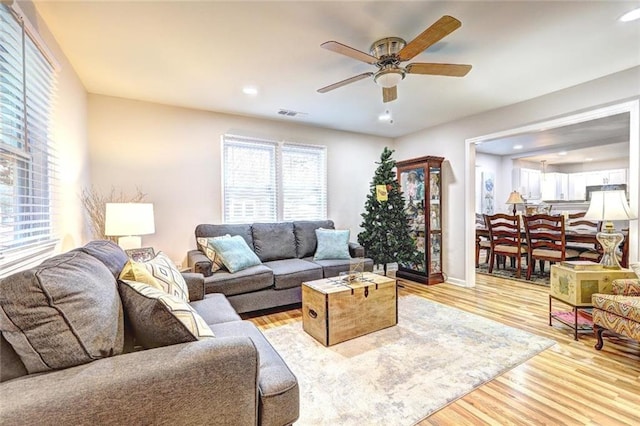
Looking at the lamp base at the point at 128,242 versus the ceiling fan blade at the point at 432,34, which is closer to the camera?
the ceiling fan blade at the point at 432,34

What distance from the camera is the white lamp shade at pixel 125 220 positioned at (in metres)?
2.72

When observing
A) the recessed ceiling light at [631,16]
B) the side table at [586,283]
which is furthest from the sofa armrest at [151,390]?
the recessed ceiling light at [631,16]

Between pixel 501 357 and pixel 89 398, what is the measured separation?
2.63 m

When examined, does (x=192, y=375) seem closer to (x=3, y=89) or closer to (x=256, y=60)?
(x=3, y=89)

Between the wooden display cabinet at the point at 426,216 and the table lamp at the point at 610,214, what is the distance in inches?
79.5

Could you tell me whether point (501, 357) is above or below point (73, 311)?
below

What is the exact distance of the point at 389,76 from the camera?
7.87 feet

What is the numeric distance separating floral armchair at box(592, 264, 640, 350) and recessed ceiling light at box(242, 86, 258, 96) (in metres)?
3.72

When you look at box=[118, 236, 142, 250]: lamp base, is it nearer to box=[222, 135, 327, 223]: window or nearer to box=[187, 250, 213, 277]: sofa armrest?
box=[187, 250, 213, 277]: sofa armrest

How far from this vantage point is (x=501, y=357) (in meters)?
2.32

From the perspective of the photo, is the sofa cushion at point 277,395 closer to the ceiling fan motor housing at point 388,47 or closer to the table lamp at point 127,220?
the table lamp at point 127,220

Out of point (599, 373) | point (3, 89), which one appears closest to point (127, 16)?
point (3, 89)

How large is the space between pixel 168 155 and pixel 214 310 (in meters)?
2.43

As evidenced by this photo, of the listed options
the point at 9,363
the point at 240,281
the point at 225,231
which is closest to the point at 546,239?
the point at 240,281
